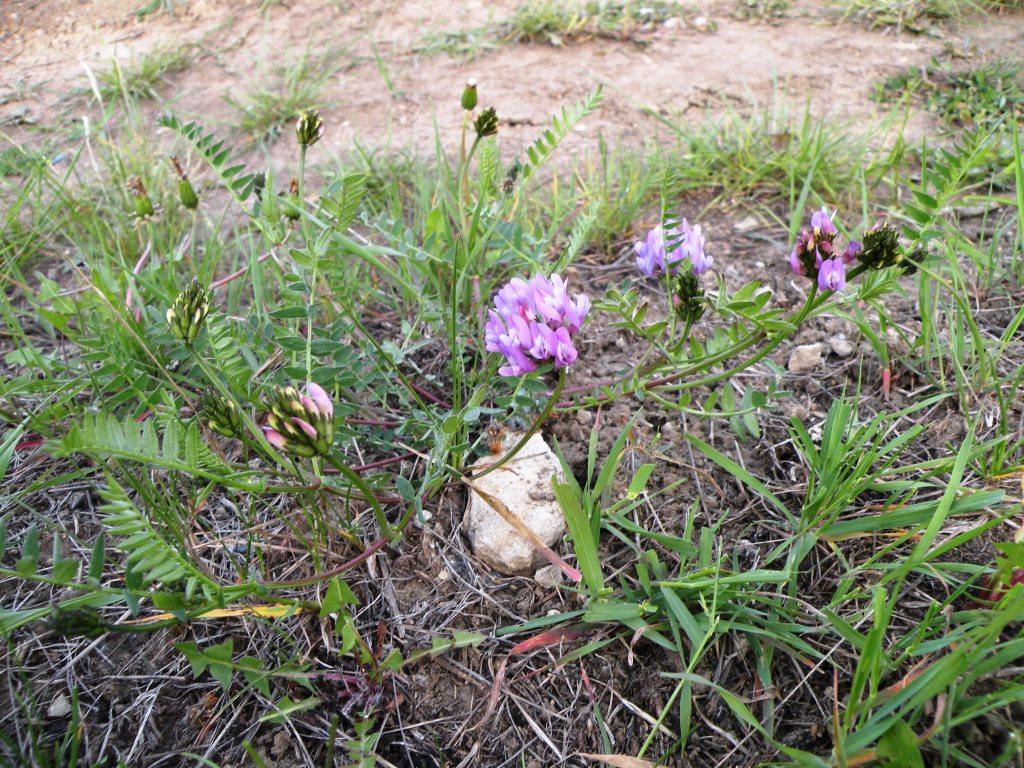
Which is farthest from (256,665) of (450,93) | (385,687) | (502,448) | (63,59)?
(63,59)

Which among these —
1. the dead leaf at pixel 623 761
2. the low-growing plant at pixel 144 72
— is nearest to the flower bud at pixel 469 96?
the dead leaf at pixel 623 761

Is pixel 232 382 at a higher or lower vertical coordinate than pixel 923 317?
higher

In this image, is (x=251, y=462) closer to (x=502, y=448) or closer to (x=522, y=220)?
(x=502, y=448)

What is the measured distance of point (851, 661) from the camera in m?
1.35

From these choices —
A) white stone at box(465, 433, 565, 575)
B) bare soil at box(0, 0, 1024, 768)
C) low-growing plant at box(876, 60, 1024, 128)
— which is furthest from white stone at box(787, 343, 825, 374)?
low-growing plant at box(876, 60, 1024, 128)

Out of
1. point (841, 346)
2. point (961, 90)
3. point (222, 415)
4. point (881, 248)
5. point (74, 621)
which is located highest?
point (881, 248)

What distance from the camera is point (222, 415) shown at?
138 cm

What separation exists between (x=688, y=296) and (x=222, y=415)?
100cm

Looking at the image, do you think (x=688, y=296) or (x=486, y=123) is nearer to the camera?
(x=688, y=296)

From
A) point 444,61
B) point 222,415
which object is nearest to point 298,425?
point 222,415

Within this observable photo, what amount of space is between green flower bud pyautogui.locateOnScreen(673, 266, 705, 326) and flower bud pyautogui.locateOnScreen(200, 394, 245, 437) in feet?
3.17

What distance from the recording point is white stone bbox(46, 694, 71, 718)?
4.50 ft

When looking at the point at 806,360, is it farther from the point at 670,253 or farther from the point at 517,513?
the point at 517,513

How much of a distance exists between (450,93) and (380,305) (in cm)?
174
